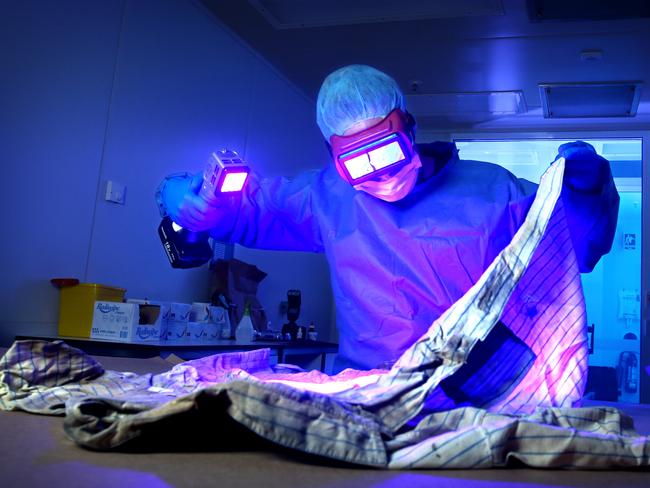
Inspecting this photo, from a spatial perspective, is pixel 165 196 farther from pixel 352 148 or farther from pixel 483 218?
pixel 483 218

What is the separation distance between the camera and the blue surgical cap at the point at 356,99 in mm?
1839

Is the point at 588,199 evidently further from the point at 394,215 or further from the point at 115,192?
the point at 115,192

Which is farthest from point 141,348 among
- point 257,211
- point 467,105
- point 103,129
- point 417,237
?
point 467,105

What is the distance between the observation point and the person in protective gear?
1673 mm

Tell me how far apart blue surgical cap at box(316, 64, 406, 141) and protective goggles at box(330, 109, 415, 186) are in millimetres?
131

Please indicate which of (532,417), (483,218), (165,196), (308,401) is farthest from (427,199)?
(308,401)

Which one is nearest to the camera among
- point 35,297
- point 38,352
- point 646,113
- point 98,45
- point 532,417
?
point 532,417

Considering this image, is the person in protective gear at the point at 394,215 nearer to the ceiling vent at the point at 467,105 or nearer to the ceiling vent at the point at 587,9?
the ceiling vent at the point at 587,9

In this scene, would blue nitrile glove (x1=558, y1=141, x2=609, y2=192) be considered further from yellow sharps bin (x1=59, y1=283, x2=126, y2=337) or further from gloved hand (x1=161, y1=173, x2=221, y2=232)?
yellow sharps bin (x1=59, y1=283, x2=126, y2=337)

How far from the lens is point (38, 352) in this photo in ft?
3.55

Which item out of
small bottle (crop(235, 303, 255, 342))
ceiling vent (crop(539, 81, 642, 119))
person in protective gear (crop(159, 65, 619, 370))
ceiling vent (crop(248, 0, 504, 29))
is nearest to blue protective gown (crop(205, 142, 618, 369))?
person in protective gear (crop(159, 65, 619, 370))

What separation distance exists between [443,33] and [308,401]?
334cm

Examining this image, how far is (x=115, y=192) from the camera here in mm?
3014

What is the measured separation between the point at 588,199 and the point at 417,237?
0.44 metres
